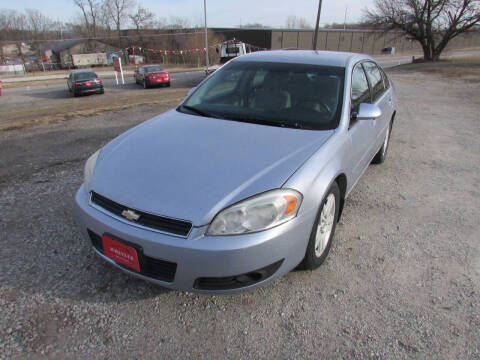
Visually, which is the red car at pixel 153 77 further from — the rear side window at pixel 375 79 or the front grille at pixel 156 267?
the front grille at pixel 156 267

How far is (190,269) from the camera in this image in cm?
187

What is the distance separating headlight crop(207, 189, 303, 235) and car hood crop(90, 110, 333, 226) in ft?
0.15

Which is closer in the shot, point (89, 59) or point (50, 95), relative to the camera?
point (50, 95)

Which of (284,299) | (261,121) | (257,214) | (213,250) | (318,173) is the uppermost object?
(261,121)

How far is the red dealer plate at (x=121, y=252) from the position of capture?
77.8 inches

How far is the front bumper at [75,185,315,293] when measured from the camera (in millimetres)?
1815

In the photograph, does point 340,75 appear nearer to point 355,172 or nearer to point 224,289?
point 355,172

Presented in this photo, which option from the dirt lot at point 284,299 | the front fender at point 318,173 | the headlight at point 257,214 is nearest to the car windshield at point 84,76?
the dirt lot at point 284,299

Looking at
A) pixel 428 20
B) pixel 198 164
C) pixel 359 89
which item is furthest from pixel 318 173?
pixel 428 20

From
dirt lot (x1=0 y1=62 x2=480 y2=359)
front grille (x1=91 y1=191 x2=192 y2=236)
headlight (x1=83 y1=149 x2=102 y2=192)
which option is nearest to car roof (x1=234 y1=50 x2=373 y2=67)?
dirt lot (x1=0 y1=62 x2=480 y2=359)

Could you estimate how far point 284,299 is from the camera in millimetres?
2285

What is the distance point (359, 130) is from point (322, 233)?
1121 mm

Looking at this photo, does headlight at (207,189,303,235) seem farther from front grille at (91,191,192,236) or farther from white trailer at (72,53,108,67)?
white trailer at (72,53,108,67)

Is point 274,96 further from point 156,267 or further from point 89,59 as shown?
point 89,59
